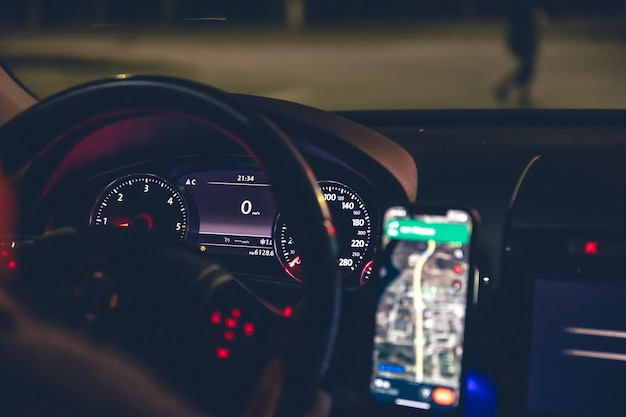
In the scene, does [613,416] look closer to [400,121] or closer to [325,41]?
[400,121]

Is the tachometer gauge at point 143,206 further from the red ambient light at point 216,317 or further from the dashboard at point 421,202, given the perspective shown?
the red ambient light at point 216,317

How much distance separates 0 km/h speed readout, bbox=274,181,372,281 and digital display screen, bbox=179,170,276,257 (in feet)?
0.29

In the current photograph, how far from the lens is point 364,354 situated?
74.2 inches

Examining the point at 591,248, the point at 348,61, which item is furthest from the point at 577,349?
the point at 348,61

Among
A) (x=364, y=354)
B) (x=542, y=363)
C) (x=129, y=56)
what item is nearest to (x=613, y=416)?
(x=542, y=363)

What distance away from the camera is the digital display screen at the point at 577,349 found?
1885 mm

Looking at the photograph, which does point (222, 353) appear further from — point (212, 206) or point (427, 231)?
point (212, 206)

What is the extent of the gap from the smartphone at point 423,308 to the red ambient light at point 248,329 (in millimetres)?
285

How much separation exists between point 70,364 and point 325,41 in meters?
10.5

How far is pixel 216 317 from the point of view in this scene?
1.64 m

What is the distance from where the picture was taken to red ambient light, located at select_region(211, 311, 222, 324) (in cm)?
163

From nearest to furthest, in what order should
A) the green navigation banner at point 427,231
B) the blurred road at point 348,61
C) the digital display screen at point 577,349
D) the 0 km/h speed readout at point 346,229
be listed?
the green navigation banner at point 427,231 → the digital display screen at point 577,349 → the 0 km/h speed readout at point 346,229 → the blurred road at point 348,61

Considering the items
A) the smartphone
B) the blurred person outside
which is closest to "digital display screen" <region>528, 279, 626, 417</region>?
the smartphone

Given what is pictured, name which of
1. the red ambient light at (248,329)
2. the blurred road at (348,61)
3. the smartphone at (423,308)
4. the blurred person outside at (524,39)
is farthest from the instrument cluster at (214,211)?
the blurred person outside at (524,39)
